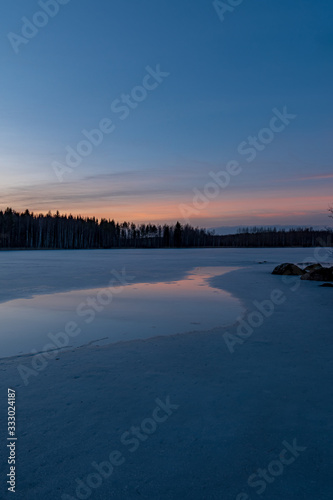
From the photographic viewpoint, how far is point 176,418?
2.94 meters

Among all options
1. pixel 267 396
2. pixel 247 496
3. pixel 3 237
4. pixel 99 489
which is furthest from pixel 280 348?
pixel 3 237

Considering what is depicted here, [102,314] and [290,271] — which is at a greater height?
[290,271]

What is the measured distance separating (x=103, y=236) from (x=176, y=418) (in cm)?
10591

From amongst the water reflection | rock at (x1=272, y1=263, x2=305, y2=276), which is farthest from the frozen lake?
rock at (x1=272, y1=263, x2=305, y2=276)

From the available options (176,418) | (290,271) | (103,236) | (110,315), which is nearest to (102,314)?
(110,315)

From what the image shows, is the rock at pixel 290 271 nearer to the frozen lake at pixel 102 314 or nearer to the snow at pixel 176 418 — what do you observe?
the frozen lake at pixel 102 314

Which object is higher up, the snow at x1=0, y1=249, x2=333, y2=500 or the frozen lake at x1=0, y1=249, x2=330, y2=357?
the snow at x1=0, y1=249, x2=333, y2=500

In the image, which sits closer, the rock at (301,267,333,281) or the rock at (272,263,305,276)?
the rock at (301,267,333,281)

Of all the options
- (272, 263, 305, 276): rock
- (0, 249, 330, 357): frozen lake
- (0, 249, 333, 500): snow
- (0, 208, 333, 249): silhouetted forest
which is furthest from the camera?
(0, 208, 333, 249): silhouetted forest

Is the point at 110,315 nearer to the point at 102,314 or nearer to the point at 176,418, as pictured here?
the point at 102,314

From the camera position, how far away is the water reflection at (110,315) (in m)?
5.63

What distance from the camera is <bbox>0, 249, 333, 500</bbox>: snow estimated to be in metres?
2.19

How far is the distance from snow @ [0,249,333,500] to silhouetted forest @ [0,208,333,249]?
3219 inches

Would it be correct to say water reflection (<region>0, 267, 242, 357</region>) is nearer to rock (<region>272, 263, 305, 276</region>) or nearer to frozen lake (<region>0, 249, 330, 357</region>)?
frozen lake (<region>0, 249, 330, 357</region>)
